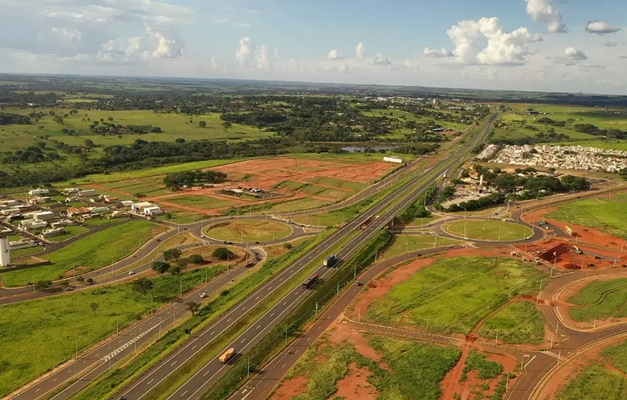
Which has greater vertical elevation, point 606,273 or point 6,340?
point 606,273

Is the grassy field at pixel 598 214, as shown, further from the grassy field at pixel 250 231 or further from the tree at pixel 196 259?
the tree at pixel 196 259

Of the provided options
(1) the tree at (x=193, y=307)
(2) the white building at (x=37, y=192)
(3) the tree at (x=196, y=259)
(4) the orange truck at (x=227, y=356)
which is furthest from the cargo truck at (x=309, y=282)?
(2) the white building at (x=37, y=192)

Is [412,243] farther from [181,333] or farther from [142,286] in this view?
[142,286]

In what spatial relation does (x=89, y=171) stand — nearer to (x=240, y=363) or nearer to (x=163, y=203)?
(x=163, y=203)

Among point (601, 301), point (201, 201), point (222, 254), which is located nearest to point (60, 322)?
point (222, 254)

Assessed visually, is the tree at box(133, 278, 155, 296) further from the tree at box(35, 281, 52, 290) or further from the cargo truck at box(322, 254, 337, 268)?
the cargo truck at box(322, 254, 337, 268)

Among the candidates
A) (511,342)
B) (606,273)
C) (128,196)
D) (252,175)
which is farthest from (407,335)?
(252,175)
